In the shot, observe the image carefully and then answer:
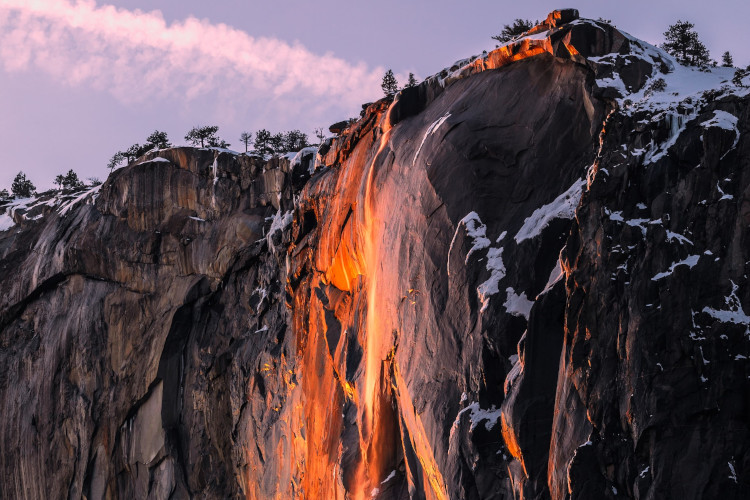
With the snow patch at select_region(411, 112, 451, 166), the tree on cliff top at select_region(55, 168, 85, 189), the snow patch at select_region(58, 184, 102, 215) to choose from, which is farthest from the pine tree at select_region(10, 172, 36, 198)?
the snow patch at select_region(411, 112, 451, 166)

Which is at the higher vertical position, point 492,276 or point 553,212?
point 553,212

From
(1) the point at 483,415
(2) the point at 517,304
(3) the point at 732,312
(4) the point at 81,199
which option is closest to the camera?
(3) the point at 732,312

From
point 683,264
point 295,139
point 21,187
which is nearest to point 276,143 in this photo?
point 295,139

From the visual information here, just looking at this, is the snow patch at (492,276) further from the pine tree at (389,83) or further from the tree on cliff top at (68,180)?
the tree on cliff top at (68,180)

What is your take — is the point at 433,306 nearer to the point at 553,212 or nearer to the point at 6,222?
the point at 553,212

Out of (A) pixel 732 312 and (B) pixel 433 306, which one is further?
(B) pixel 433 306

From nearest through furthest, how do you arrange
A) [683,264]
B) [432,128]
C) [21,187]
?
[683,264]
[432,128]
[21,187]

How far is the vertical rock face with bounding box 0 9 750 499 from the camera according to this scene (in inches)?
837

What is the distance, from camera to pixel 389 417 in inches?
1249

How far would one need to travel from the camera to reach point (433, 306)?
28625 millimetres

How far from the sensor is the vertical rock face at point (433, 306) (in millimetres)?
21250

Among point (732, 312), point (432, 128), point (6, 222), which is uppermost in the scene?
point (6, 222)

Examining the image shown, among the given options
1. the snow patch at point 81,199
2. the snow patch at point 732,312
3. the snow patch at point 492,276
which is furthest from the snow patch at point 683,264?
the snow patch at point 81,199

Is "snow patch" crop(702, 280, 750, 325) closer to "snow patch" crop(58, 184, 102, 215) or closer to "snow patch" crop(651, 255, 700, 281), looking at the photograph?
"snow patch" crop(651, 255, 700, 281)
